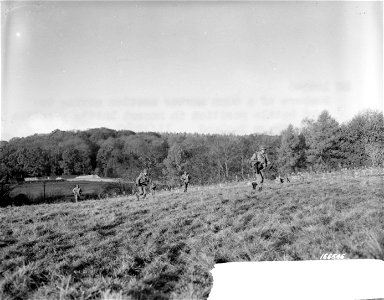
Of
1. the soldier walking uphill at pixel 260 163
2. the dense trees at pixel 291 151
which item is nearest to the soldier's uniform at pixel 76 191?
the soldier walking uphill at pixel 260 163

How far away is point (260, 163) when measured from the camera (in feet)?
7.64

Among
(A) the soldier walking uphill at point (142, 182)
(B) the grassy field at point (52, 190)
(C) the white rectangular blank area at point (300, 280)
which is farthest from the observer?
(A) the soldier walking uphill at point (142, 182)

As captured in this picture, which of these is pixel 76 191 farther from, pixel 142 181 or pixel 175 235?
pixel 175 235

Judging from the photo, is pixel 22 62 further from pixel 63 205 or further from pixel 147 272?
pixel 147 272

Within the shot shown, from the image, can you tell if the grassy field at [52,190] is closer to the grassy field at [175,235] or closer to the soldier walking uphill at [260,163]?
the grassy field at [175,235]

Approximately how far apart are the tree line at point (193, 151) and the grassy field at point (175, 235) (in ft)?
0.62

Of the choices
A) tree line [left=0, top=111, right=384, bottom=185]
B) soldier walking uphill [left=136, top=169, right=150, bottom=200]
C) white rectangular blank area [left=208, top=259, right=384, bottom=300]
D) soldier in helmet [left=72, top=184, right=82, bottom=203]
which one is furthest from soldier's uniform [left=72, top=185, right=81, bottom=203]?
white rectangular blank area [left=208, top=259, right=384, bottom=300]

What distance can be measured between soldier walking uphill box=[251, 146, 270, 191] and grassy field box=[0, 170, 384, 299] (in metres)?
0.12

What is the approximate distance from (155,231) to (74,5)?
1.93 metres

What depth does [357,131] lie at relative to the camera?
7.56 ft

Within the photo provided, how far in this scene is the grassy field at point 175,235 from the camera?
171cm

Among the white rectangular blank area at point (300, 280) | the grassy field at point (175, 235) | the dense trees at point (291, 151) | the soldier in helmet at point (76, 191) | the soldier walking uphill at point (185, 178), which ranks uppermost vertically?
the dense trees at point (291, 151)

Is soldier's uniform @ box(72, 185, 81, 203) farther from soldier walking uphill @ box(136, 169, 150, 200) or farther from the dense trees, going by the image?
the dense trees

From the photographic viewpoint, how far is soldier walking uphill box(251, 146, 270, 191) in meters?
2.31
